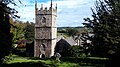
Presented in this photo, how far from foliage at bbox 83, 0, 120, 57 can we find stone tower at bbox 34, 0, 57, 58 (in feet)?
106

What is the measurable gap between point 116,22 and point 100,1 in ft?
13.6

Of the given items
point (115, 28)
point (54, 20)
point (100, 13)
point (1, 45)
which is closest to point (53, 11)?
point (54, 20)

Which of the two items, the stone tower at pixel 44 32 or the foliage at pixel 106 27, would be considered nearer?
the foliage at pixel 106 27

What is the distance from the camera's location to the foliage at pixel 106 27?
26.7m

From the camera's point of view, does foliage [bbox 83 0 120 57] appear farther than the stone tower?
No

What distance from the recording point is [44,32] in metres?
64.1

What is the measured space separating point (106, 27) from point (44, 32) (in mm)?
37414

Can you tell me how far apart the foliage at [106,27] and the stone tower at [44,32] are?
32324 millimetres

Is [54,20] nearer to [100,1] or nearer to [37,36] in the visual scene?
[37,36]

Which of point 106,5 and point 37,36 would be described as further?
point 37,36

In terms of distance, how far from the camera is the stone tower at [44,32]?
63.7 m

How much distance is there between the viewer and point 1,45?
2084cm

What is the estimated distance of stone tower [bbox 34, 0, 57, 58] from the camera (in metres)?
63.7

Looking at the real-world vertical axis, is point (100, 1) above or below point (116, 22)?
above
